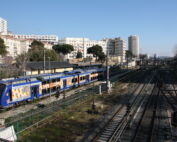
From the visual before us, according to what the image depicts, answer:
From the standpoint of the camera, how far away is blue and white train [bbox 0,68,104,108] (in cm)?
2205

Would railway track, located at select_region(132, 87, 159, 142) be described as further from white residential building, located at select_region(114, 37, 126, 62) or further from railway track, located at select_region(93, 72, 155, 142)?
white residential building, located at select_region(114, 37, 126, 62)

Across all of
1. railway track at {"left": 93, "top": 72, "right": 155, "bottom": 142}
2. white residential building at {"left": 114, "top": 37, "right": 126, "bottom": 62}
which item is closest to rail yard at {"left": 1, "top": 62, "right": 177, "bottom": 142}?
railway track at {"left": 93, "top": 72, "right": 155, "bottom": 142}

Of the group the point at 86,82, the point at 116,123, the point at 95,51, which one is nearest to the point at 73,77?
the point at 86,82

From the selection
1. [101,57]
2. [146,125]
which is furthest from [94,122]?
[101,57]

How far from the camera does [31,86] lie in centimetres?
2558

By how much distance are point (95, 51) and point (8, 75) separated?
261 feet

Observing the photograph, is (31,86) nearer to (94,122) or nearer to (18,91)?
(18,91)

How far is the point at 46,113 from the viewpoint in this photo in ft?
68.2

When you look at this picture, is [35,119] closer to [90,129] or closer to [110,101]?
[90,129]

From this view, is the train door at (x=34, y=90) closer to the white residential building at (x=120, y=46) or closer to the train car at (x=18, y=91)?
the train car at (x=18, y=91)

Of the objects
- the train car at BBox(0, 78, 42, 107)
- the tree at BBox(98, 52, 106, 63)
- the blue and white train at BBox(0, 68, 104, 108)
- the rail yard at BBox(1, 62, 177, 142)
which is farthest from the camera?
the tree at BBox(98, 52, 106, 63)

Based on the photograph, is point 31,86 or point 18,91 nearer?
point 18,91

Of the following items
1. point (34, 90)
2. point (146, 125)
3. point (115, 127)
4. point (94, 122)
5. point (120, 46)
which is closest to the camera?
point (115, 127)

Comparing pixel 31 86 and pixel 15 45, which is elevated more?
pixel 15 45
